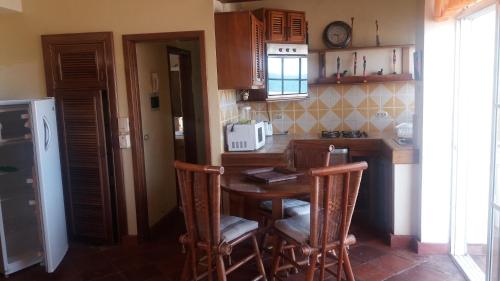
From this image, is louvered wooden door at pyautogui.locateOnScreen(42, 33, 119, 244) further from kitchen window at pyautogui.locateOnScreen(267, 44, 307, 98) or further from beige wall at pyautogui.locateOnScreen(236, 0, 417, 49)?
beige wall at pyautogui.locateOnScreen(236, 0, 417, 49)

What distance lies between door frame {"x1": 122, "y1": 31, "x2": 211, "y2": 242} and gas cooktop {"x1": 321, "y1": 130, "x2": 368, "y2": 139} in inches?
61.1

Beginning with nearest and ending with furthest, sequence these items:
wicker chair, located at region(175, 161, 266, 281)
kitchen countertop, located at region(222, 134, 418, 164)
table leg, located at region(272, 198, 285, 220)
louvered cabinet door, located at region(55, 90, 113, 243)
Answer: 1. wicker chair, located at region(175, 161, 266, 281)
2. table leg, located at region(272, 198, 285, 220)
3. kitchen countertop, located at region(222, 134, 418, 164)
4. louvered cabinet door, located at region(55, 90, 113, 243)

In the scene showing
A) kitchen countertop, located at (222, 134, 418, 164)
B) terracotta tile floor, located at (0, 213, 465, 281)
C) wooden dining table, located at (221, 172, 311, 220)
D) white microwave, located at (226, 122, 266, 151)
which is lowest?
terracotta tile floor, located at (0, 213, 465, 281)

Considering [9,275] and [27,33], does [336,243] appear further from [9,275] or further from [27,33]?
[27,33]

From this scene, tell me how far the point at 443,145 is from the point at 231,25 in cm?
209

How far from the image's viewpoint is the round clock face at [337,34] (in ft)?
15.7

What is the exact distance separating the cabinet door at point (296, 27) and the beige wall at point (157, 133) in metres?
1.37

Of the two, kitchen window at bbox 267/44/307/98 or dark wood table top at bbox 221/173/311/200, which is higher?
kitchen window at bbox 267/44/307/98

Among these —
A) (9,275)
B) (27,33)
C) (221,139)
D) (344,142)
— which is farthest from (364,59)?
(9,275)

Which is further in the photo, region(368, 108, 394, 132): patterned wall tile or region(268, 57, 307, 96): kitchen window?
region(368, 108, 394, 132): patterned wall tile

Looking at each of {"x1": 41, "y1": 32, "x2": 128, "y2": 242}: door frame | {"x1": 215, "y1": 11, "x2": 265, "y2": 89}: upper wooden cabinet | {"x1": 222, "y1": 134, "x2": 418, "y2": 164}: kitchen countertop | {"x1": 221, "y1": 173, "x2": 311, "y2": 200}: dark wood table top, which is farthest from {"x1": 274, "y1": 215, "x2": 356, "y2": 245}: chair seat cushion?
{"x1": 41, "y1": 32, "x2": 128, "y2": 242}: door frame

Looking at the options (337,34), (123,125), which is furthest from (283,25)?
(123,125)

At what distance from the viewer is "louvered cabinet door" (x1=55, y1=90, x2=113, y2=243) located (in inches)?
147

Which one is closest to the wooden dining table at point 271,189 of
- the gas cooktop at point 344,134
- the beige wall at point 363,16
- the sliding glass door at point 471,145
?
the sliding glass door at point 471,145
